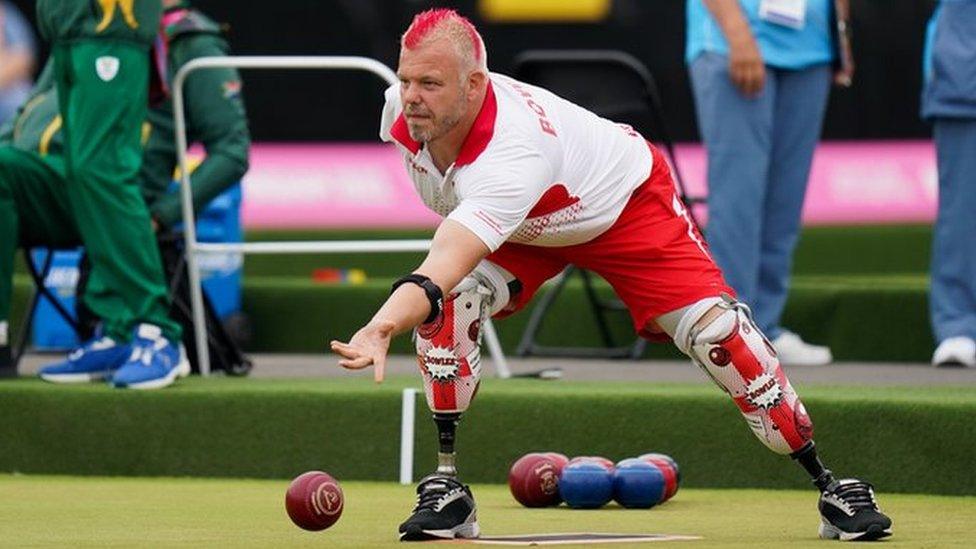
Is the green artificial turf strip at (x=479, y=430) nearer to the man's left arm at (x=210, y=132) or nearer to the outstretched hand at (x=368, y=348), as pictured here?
the man's left arm at (x=210, y=132)

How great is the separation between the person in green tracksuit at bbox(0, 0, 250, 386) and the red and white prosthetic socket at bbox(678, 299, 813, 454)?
109 inches

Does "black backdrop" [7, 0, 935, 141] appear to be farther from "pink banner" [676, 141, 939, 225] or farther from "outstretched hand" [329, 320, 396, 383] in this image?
"outstretched hand" [329, 320, 396, 383]

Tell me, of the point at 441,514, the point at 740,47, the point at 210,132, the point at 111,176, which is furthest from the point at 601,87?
the point at 441,514

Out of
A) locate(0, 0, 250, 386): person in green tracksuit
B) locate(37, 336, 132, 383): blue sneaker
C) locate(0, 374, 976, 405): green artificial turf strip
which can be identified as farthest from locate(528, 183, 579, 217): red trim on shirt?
locate(0, 0, 250, 386): person in green tracksuit

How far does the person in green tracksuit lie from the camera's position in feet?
25.5


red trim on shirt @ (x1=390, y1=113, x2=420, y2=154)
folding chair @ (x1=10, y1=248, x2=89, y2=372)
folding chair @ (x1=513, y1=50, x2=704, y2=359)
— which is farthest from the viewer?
folding chair @ (x1=513, y1=50, x2=704, y2=359)

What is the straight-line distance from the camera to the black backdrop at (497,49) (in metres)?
12.1

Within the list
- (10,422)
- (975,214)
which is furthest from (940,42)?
(10,422)

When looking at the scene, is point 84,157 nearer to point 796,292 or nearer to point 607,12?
point 796,292

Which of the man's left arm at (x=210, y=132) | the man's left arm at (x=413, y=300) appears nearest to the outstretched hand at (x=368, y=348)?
the man's left arm at (x=413, y=300)

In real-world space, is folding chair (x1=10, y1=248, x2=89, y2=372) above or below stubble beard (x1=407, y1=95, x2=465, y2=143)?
below

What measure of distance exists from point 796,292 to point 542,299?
3.42 feet

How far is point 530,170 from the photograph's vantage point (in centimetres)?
528

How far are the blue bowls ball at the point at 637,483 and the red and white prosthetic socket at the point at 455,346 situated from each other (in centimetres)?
70
